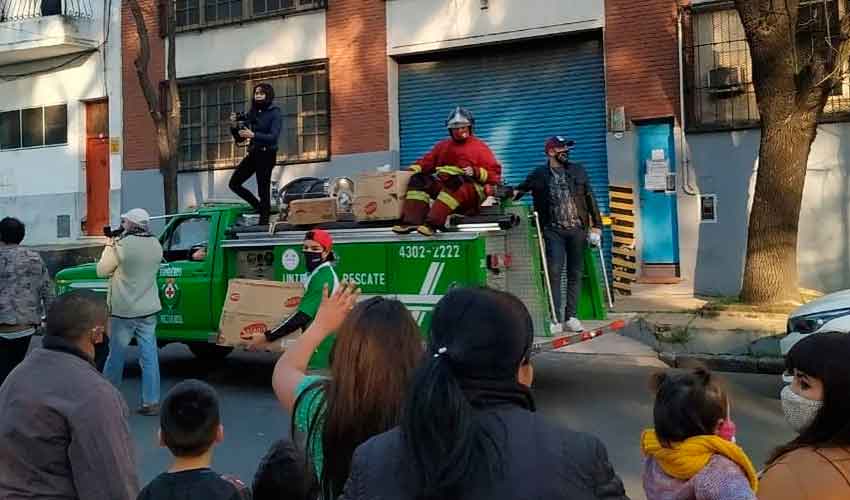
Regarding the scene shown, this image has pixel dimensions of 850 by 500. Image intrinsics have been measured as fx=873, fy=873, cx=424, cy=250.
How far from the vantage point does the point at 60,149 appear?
71.8ft

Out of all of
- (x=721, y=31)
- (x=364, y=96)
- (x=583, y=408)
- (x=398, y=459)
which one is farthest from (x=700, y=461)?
(x=364, y=96)

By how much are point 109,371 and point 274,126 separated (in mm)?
3447

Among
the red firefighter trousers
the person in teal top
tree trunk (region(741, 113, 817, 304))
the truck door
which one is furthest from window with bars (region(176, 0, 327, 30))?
the person in teal top

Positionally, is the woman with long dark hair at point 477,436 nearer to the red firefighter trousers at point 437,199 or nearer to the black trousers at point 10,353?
the black trousers at point 10,353

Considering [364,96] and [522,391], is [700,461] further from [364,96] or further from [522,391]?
[364,96]

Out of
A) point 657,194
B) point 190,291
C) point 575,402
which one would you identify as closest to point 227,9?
point 657,194

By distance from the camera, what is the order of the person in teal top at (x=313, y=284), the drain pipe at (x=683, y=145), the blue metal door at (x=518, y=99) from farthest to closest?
the blue metal door at (x=518, y=99), the drain pipe at (x=683, y=145), the person in teal top at (x=313, y=284)

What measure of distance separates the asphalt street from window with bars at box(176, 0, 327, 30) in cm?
918

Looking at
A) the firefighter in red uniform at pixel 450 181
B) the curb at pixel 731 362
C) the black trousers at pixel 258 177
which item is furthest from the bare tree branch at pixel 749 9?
the black trousers at pixel 258 177

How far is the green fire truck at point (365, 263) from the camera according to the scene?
324 inches

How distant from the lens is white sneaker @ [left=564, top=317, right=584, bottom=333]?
8609mm

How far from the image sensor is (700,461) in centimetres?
303

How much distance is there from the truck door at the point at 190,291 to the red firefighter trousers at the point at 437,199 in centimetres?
254

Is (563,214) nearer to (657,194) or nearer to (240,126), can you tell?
(240,126)
